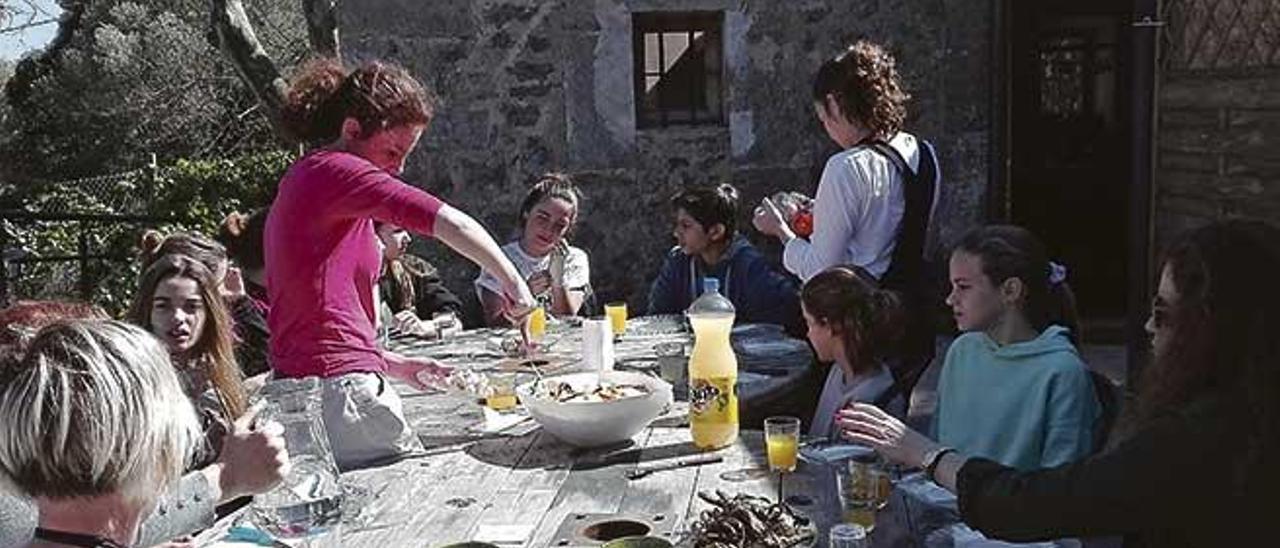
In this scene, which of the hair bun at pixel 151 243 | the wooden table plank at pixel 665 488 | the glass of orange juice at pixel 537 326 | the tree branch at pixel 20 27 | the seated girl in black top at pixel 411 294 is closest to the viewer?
the wooden table plank at pixel 665 488

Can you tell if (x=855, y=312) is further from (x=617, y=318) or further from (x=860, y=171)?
(x=617, y=318)

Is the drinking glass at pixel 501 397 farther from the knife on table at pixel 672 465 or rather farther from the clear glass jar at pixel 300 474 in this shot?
the clear glass jar at pixel 300 474

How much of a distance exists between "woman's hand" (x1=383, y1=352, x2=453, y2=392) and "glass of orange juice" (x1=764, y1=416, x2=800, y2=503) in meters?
0.89

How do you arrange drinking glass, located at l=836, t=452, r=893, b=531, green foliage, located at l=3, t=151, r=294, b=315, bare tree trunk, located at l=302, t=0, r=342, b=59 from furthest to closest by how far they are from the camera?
1. bare tree trunk, located at l=302, t=0, r=342, b=59
2. green foliage, located at l=3, t=151, r=294, b=315
3. drinking glass, located at l=836, t=452, r=893, b=531

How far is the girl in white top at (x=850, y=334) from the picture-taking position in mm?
3256

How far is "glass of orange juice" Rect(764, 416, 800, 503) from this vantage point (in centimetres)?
252

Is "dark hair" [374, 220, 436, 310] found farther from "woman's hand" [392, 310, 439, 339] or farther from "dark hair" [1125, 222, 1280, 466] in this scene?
"dark hair" [1125, 222, 1280, 466]

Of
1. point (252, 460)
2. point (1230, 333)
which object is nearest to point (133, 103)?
point (252, 460)

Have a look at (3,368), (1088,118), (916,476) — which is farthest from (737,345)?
(1088,118)

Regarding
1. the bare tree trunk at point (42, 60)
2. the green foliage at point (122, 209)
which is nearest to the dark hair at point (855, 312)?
the green foliage at point (122, 209)

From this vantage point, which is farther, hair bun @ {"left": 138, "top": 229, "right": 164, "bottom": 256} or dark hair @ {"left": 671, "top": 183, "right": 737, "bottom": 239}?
dark hair @ {"left": 671, "top": 183, "right": 737, "bottom": 239}

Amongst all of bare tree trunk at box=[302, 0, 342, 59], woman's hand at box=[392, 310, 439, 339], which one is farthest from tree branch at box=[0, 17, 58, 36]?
woman's hand at box=[392, 310, 439, 339]

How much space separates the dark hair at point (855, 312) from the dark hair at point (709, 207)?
1311 mm

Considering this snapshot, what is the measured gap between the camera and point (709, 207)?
469 cm
